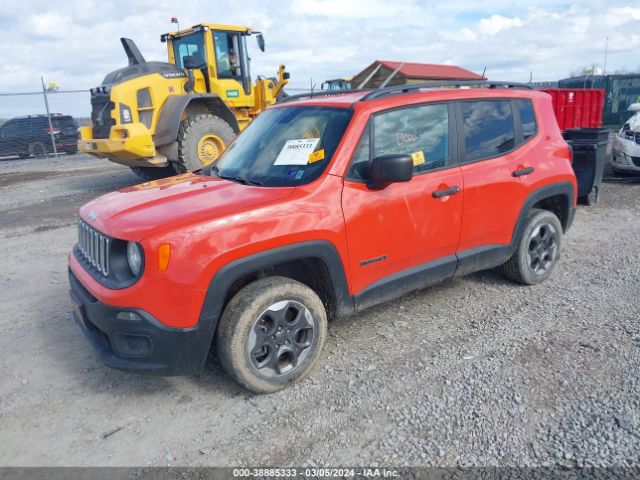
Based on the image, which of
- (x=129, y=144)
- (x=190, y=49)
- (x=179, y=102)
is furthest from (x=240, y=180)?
(x=190, y=49)

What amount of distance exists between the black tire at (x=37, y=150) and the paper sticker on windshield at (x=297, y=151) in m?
17.9

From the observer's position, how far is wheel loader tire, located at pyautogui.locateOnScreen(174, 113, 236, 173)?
968 centimetres

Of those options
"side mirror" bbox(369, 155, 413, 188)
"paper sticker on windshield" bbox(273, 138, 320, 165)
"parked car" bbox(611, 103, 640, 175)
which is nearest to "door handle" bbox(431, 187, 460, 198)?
"side mirror" bbox(369, 155, 413, 188)

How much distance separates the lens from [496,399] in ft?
9.82

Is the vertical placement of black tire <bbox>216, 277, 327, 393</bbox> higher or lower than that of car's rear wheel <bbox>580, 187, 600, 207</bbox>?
higher

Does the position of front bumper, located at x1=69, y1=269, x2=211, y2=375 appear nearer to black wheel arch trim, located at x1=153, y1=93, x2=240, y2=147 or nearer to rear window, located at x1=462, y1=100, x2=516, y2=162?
rear window, located at x1=462, y1=100, x2=516, y2=162

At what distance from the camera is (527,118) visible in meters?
4.40

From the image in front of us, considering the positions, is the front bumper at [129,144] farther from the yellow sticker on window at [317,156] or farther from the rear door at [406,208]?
the rear door at [406,208]

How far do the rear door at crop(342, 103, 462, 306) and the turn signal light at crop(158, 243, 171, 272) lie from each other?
1149 millimetres

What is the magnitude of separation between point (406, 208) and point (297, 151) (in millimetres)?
869

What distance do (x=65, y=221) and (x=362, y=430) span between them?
703cm

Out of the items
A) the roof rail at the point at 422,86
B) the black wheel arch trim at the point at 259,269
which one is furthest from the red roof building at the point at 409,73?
the black wheel arch trim at the point at 259,269

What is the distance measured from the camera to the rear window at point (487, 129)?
13.0ft

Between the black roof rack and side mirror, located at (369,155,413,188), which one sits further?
the black roof rack
